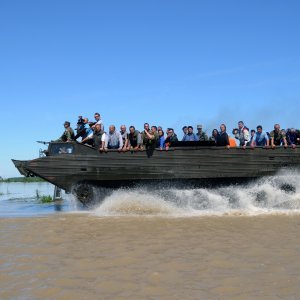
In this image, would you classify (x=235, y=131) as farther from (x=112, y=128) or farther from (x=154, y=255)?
(x=154, y=255)

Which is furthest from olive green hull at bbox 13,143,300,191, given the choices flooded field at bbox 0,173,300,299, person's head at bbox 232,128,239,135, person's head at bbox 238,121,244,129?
flooded field at bbox 0,173,300,299

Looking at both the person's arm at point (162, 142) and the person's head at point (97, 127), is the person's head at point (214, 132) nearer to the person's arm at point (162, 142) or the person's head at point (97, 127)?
the person's arm at point (162, 142)

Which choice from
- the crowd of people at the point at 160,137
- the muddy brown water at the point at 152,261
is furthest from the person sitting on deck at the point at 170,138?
the muddy brown water at the point at 152,261

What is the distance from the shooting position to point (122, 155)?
13234 millimetres

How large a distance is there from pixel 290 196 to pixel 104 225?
20.7 feet

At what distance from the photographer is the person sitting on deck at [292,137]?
13484mm

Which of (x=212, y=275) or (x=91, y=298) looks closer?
(x=91, y=298)

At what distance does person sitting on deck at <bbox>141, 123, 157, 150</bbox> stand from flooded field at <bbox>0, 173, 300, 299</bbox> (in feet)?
7.40

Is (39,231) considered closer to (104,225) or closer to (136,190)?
(104,225)

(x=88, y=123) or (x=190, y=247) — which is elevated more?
(x=88, y=123)

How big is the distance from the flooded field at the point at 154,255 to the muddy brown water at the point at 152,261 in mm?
11

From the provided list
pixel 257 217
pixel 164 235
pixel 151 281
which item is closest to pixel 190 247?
pixel 164 235

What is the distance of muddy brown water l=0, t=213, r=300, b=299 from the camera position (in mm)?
4461

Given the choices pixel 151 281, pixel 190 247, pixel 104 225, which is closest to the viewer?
pixel 151 281
